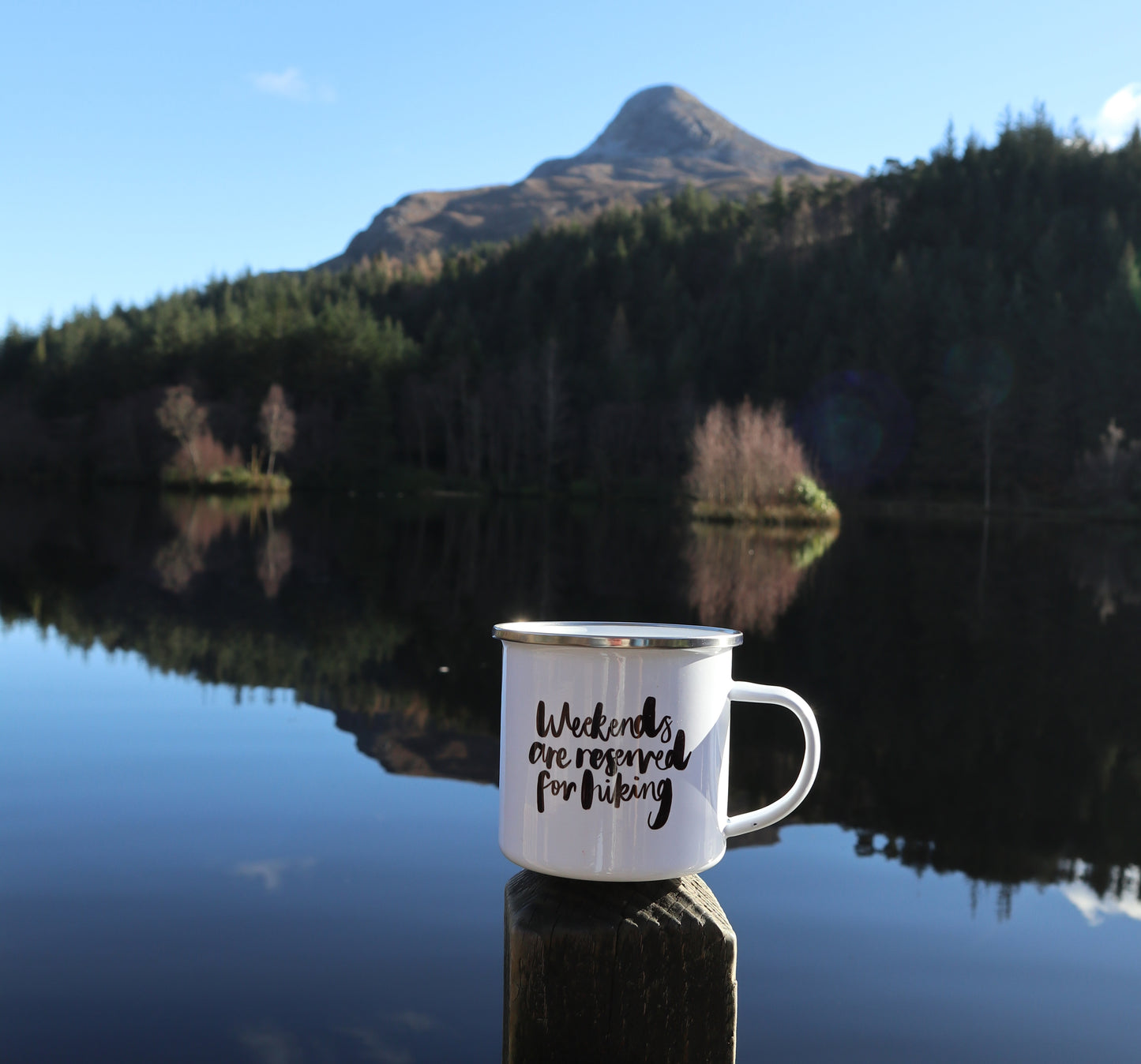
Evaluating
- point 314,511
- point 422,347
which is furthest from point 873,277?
point 314,511

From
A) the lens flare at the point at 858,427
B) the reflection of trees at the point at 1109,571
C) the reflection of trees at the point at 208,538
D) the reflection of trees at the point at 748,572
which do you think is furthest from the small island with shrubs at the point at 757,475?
the lens flare at the point at 858,427

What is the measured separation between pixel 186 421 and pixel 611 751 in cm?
5130

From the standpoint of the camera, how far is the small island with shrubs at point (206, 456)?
4947cm

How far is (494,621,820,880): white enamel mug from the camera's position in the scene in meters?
1.46

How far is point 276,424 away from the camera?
172 ft

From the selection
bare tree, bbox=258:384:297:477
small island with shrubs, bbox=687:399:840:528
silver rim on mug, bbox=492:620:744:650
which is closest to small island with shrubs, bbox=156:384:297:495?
bare tree, bbox=258:384:297:477

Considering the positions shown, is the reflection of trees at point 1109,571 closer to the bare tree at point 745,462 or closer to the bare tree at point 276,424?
the bare tree at point 745,462

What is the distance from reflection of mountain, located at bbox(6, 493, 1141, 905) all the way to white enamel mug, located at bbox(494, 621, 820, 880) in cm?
234

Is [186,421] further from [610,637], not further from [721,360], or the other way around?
[610,637]

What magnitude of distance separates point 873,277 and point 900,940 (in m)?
65.9

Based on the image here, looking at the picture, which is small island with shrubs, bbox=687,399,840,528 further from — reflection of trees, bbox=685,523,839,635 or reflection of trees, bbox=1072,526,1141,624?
reflection of trees, bbox=1072,526,1141,624

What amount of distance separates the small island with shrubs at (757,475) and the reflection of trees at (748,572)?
341 centimetres

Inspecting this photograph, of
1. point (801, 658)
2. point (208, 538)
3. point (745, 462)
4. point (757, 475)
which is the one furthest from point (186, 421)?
point (801, 658)

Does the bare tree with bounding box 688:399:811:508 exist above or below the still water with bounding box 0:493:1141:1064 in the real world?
above
